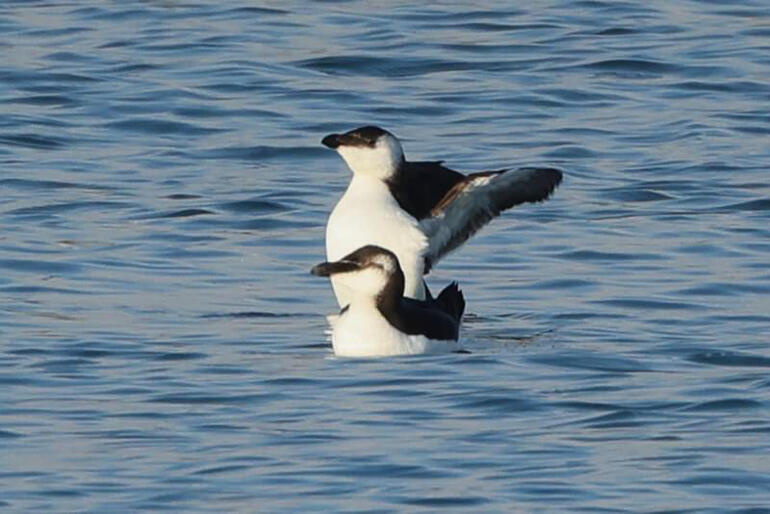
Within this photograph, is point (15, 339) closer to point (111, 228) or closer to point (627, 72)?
point (111, 228)

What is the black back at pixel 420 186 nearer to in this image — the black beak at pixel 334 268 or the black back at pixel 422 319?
the black back at pixel 422 319

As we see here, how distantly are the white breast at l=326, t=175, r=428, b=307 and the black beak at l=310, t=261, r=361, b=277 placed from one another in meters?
0.54

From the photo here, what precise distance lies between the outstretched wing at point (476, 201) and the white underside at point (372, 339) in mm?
1406

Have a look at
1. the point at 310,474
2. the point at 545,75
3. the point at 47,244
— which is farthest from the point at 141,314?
the point at 545,75

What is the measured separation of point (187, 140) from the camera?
1833 cm

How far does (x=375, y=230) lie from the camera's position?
44.6ft

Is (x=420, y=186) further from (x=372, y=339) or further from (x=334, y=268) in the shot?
(x=372, y=339)

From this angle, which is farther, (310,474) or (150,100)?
(150,100)

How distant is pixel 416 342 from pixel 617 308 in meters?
1.44

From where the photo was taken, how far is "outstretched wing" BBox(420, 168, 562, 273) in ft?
45.6

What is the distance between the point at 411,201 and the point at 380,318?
5.03 feet

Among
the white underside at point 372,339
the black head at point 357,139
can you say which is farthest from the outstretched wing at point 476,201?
the white underside at point 372,339

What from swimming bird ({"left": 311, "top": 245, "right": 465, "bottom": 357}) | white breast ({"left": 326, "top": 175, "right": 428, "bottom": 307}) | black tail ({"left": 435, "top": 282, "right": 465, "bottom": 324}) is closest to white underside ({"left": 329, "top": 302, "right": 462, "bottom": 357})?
swimming bird ({"left": 311, "top": 245, "right": 465, "bottom": 357})

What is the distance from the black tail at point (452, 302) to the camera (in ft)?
43.0
